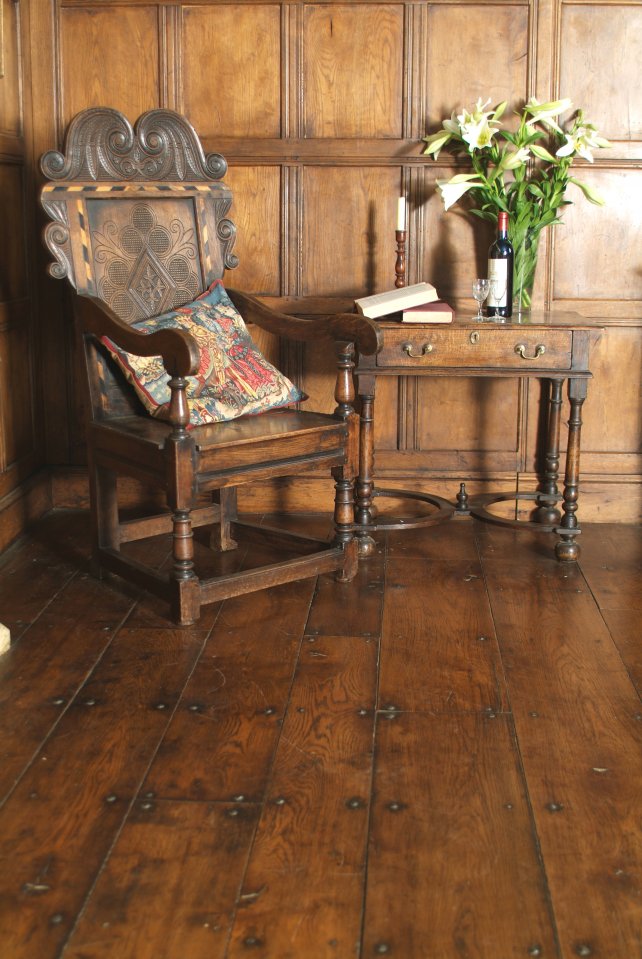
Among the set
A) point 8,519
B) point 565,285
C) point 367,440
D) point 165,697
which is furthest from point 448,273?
point 165,697

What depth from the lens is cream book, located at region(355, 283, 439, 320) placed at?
3.31 meters

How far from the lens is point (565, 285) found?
3756 millimetres

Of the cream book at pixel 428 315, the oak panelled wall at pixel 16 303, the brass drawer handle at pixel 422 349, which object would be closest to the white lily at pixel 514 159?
the cream book at pixel 428 315

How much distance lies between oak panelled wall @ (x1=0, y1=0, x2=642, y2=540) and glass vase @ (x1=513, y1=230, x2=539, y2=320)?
12 cm

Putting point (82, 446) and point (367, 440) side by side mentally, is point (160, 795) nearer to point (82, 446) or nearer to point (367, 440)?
point (367, 440)

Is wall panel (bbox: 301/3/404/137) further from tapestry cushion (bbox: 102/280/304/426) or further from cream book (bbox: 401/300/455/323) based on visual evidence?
tapestry cushion (bbox: 102/280/304/426)

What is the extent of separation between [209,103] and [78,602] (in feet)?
5.73

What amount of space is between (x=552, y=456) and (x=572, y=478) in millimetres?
359

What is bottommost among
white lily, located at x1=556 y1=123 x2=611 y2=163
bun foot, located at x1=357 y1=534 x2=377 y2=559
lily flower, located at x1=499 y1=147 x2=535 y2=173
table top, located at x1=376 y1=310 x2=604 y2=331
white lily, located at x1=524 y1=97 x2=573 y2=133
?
bun foot, located at x1=357 y1=534 x2=377 y2=559

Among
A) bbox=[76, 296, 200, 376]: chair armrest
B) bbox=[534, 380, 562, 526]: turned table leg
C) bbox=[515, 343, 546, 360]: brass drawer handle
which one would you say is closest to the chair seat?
bbox=[76, 296, 200, 376]: chair armrest

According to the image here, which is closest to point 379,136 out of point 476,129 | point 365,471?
point 476,129

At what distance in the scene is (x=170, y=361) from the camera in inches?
106

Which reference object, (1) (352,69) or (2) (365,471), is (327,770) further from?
(1) (352,69)

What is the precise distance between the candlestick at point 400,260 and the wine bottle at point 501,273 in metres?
0.29
